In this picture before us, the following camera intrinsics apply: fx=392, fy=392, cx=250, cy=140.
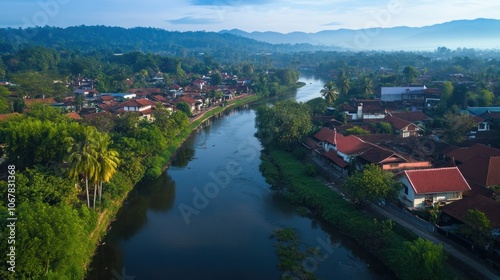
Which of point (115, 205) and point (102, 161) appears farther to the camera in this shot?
point (115, 205)

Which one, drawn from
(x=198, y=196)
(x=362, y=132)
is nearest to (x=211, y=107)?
(x=362, y=132)

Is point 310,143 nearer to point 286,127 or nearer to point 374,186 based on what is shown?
point 286,127

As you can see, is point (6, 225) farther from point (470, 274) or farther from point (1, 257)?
point (470, 274)

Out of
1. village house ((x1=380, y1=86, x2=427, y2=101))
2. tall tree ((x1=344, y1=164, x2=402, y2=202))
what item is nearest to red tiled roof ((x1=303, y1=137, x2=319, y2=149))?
tall tree ((x1=344, y1=164, x2=402, y2=202))

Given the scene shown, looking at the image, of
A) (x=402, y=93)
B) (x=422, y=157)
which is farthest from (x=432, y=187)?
(x=402, y=93)

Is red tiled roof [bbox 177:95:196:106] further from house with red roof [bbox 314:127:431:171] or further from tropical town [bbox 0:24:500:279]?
house with red roof [bbox 314:127:431:171]

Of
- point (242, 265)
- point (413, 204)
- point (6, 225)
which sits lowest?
point (242, 265)
